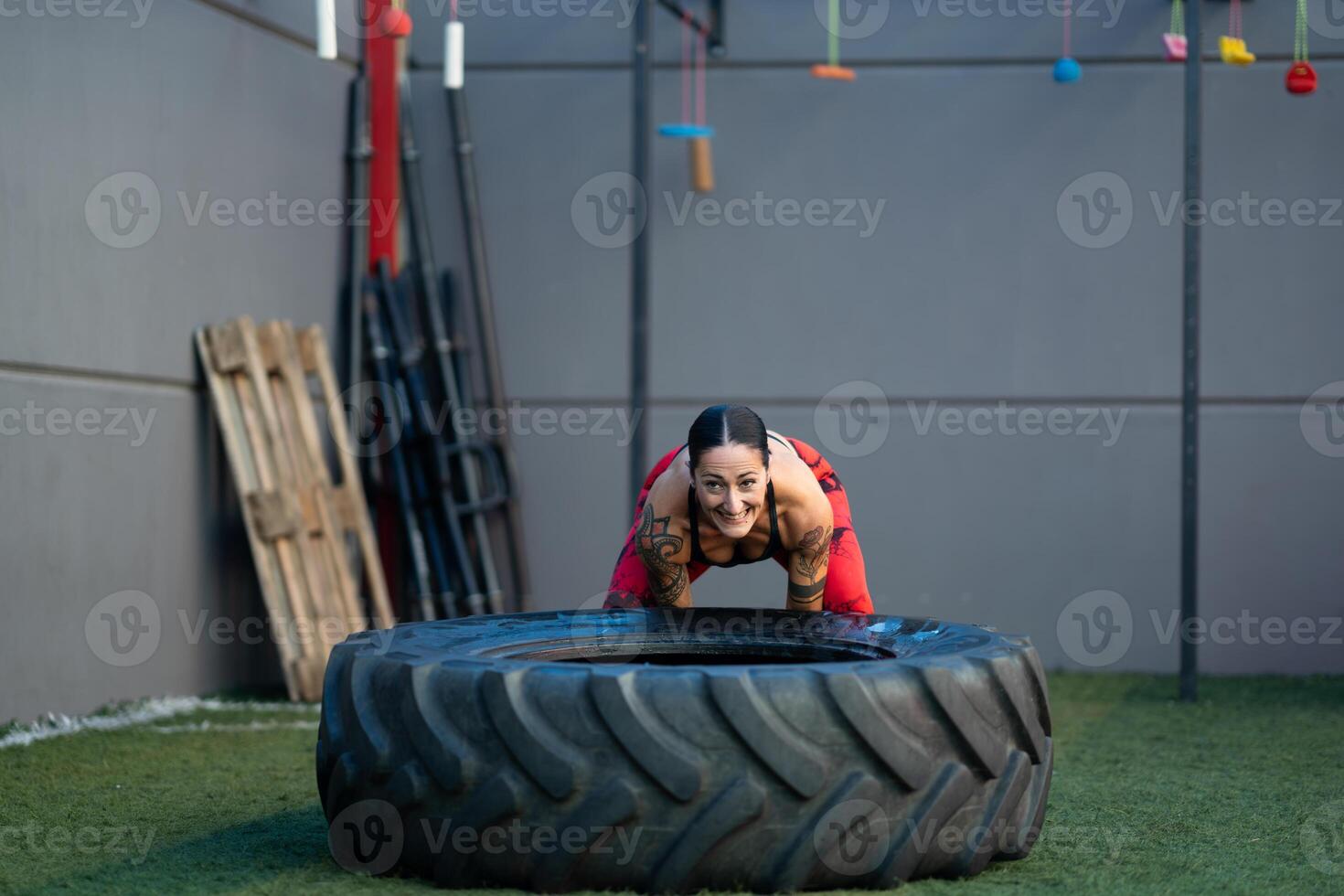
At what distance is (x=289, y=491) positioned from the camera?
14.8ft

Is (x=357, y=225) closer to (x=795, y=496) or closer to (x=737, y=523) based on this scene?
(x=795, y=496)

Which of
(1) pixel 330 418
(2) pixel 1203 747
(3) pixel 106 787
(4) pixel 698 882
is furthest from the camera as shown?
(1) pixel 330 418

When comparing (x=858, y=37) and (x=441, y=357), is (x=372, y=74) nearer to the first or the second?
(x=441, y=357)

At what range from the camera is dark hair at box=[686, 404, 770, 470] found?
2670 mm

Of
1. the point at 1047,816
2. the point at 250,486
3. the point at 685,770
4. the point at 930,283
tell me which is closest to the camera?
the point at 685,770

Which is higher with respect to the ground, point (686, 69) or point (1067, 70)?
point (686, 69)

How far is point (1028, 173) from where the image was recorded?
17.3 ft

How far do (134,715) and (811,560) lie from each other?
6.89ft

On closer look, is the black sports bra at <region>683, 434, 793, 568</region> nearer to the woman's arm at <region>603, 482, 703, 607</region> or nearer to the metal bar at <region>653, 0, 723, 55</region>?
the woman's arm at <region>603, 482, 703, 607</region>

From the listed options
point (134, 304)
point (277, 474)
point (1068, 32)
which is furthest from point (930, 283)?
point (134, 304)

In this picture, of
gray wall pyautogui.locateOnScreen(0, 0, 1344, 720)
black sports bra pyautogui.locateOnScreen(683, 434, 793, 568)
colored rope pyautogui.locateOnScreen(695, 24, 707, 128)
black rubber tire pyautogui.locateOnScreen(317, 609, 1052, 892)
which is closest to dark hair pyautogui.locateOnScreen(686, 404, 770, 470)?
black sports bra pyautogui.locateOnScreen(683, 434, 793, 568)

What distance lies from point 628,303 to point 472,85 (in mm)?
1043

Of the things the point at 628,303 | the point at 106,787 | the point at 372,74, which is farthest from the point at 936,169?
the point at 106,787

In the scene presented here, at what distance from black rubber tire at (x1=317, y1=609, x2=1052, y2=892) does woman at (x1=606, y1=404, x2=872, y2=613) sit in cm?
63
